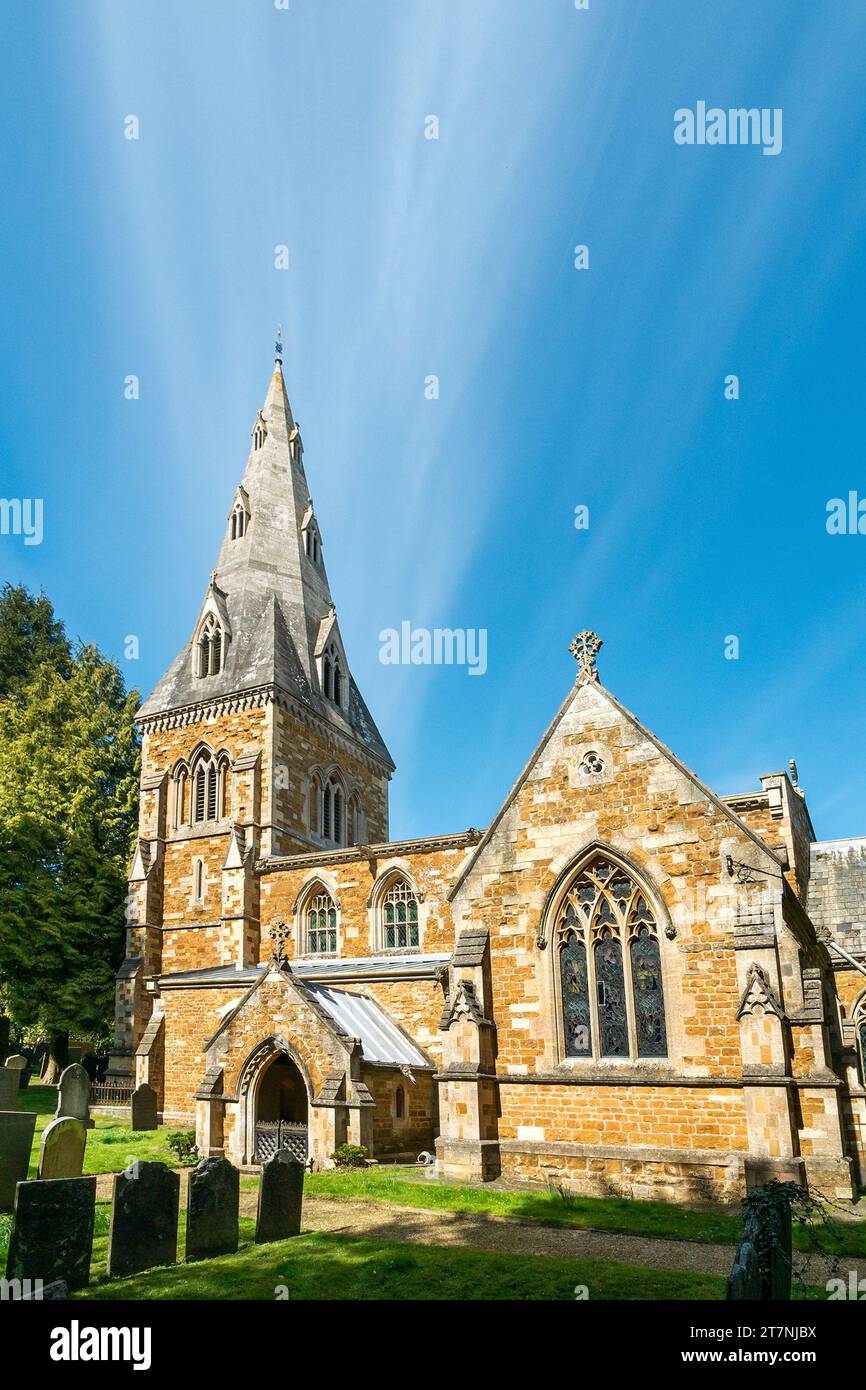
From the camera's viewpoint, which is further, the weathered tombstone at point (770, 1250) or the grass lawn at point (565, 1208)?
the grass lawn at point (565, 1208)

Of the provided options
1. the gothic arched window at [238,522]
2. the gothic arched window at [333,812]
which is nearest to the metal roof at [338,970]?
the gothic arched window at [333,812]

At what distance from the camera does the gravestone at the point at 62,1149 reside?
41.2 ft

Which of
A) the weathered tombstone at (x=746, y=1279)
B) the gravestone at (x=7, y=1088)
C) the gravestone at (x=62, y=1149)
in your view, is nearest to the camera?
the weathered tombstone at (x=746, y=1279)

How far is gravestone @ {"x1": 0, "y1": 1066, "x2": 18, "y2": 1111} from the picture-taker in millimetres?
16922

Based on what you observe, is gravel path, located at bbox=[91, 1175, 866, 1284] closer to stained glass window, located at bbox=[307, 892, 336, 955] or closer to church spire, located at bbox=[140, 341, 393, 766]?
stained glass window, located at bbox=[307, 892, 336, 955]

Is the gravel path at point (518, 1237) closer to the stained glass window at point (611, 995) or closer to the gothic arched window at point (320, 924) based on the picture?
the stained glass window at point (611, 995)

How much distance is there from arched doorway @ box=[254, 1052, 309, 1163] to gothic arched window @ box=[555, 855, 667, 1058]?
6145 millimetres

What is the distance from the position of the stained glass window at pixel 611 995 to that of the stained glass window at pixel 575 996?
22 centimetres

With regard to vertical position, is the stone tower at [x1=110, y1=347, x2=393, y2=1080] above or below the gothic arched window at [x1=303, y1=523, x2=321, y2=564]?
below

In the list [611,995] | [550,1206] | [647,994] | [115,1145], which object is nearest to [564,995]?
[611,995]

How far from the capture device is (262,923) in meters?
31.0

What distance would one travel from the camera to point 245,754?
34062mm

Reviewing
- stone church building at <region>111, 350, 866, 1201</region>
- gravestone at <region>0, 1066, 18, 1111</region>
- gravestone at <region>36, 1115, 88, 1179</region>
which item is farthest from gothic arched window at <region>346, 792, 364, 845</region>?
gravestone at <region>36, 1115, 88, 1179</region>

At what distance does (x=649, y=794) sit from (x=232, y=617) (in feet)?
84.2
